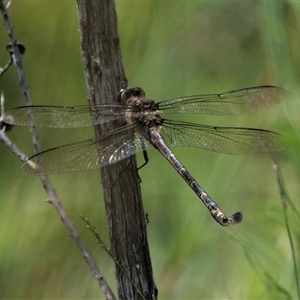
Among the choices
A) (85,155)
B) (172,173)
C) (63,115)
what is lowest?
(172,173)

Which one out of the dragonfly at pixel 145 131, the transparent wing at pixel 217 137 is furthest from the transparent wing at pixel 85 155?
the transparent wing at pixel 217 137

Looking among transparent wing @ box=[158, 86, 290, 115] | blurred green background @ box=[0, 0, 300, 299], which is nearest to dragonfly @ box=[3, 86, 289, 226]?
transparent wing @ box=[158, 86, 290, 115]

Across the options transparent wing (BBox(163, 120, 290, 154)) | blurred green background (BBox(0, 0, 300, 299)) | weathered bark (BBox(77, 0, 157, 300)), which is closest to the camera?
weathered bark (BBox(77, 0, 157, 300))

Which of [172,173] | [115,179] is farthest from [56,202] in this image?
[172,173]

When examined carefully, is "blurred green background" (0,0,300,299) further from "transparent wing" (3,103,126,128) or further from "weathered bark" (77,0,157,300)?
"transparent wing" (3,103,126,128)

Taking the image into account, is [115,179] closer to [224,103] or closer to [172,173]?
[224,103]

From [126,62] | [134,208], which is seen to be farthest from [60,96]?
[134,208]

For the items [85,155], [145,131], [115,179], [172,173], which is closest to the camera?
[115,179]
